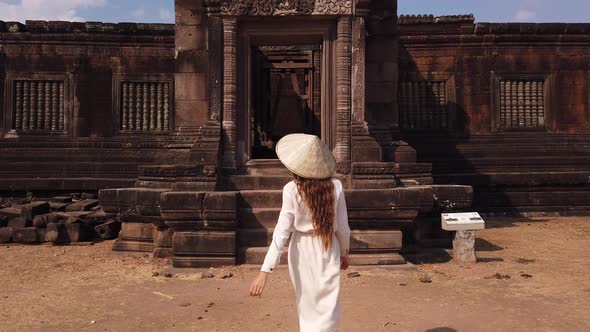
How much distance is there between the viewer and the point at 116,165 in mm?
11094

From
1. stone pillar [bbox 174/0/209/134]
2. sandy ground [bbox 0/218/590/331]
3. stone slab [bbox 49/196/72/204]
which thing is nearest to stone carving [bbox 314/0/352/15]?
stone pillar [bbox 174/0/209/134]

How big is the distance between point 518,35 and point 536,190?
12.7ft

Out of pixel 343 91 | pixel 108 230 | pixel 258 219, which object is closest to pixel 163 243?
pixel 258 219

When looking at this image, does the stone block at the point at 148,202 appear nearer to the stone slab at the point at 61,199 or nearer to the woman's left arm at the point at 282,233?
the woman's left arm at the point at 282,233

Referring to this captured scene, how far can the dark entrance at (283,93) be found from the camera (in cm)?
1092

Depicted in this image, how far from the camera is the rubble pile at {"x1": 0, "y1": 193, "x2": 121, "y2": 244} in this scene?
802cm

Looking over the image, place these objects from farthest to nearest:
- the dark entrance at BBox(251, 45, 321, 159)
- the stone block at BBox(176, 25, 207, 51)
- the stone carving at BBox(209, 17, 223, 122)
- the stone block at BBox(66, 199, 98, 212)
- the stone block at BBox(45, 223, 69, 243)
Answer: the dark entrance at BBox(251, 45, 321, 159)
the stone block at BBox(66, 199, 98, 212)
the stone block at BBox(45, 223, 69, 243)
the stone block at BBox(176, 25, 207, 51)
the stone carving at BBox(209, 17, 223, 122)

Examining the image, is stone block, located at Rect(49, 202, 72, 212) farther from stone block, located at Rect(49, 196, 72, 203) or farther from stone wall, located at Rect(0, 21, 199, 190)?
stone wall, located at Rect(0, 21, 199, 190)

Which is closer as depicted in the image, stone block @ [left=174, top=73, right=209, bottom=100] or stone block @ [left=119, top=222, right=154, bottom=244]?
stone block @ [left=119, top=222, right=154, bottom=244]

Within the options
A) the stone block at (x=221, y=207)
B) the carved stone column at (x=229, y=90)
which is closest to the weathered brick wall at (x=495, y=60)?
the carved stone column at (x=229, y=90)

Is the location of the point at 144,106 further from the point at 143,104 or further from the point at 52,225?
the point at 52,225

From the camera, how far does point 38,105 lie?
1156cm

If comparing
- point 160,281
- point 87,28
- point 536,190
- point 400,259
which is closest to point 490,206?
point 536,190

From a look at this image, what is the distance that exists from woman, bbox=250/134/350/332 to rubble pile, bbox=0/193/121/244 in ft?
17.8
